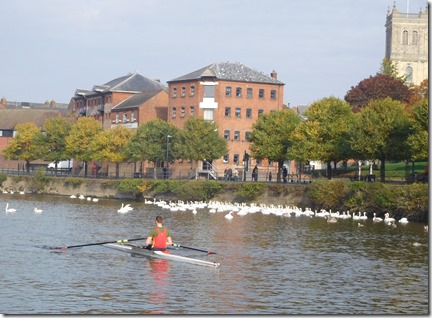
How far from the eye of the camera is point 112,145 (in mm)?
106625

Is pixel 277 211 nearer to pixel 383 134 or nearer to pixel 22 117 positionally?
pixel 383 134

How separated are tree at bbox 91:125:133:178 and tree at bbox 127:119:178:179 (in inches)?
148

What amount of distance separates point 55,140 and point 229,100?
23.9m

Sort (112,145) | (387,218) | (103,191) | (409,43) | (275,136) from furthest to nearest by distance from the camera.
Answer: (409,43), (112,145), (103,191), (275,136), (387,218)

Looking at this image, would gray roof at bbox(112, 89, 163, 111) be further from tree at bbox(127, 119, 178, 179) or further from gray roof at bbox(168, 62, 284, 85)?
tree at bbox(127, 119, 178, 179)

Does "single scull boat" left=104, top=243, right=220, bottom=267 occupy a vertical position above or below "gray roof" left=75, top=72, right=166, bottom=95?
below

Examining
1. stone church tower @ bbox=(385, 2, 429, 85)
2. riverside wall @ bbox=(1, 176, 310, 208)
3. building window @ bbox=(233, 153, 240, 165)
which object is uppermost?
stone church tower @ bbox=(385, 2, 429, 85)

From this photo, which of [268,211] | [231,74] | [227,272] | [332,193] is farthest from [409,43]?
[227,272]

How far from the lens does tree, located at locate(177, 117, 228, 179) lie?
3821 inches

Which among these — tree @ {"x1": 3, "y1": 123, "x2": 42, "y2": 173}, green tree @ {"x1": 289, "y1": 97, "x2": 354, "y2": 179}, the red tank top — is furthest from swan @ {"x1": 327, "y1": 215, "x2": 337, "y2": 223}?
tree @ {"x1": 3, "y1": 123, "x2": 42, "y2": 173}

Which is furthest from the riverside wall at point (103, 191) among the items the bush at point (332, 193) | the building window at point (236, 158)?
the building window at point (236, 158)

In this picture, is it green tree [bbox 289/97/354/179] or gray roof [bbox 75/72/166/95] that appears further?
gray roof [bbox 75/72/166/95]

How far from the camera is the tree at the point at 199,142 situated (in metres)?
97.1

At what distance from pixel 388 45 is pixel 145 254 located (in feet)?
472
